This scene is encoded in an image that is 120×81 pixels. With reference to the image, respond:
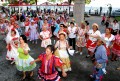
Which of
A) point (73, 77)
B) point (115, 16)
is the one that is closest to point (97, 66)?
point (73, 77)

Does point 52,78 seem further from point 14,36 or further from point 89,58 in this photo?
point 89,58

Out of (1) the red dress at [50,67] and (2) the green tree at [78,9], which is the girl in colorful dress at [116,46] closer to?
(1) the red dress at [50,67]

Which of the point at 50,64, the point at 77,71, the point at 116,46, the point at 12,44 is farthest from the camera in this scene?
the point at 116,46

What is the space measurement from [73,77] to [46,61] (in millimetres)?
2494

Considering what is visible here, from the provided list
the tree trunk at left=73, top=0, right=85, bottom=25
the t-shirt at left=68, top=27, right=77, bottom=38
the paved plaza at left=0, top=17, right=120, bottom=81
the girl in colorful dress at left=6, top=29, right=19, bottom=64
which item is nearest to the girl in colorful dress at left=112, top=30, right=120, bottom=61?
the paved plaza at left=0, top=17, right=120, bottom=81

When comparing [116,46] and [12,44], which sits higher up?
[12,44]

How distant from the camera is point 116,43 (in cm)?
931

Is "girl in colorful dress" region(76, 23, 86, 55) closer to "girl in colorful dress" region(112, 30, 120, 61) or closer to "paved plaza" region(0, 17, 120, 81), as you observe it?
"paved plaza" region(0, 17, 120, 81)

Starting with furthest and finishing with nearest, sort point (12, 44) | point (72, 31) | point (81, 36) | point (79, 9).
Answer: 1. point (79, 9)
2. point (72, 31)
3. point (81, 36)
4. point (12, 44)

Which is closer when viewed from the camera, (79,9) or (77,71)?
(77,71)

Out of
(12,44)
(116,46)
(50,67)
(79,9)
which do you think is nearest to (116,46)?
(116,46)

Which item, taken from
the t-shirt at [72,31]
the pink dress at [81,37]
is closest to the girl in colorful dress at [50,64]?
the pink dress at [81,37]

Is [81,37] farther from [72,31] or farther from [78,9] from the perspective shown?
[78,9]

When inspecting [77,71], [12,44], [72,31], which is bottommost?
[77,71]
